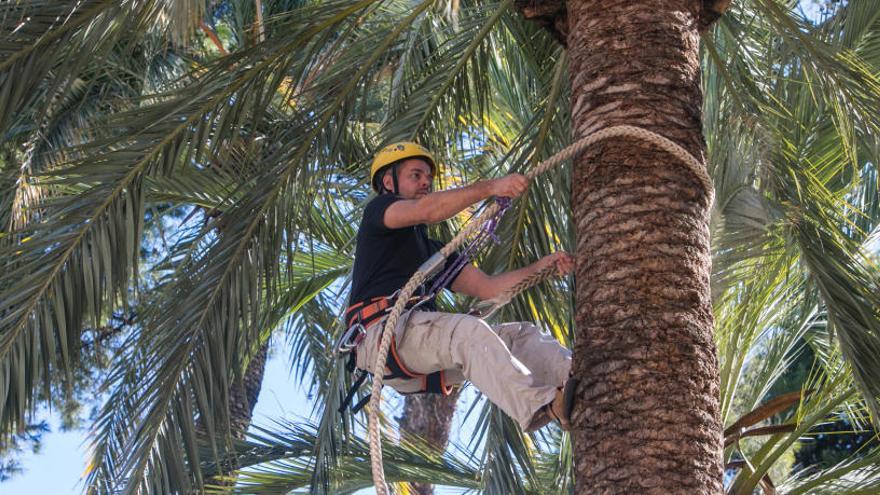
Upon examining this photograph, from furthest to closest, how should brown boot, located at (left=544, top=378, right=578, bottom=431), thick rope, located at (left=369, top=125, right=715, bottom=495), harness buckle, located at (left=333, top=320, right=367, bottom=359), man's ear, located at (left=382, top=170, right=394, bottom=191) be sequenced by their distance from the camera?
1. man's ear, located at (left=382, top=170, right=394, bottom=191)
2. harness buckle, located at (left=333, top=320, right=367, bottom=359)
3. thick rope, located at (left=369, top=125, right=715, bottom=495)
4. brown boot, located at (left=544, top=378, right=578, bottom=431)

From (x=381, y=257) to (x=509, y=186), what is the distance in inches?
33.6

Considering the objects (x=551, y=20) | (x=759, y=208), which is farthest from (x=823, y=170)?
(x=551, y=20)

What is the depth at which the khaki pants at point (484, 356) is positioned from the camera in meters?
4.77

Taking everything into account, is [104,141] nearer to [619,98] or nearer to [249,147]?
[249,147]

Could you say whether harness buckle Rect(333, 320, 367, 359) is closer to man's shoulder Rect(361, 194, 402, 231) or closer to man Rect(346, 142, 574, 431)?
man Rect(346, 142, 574, 431)

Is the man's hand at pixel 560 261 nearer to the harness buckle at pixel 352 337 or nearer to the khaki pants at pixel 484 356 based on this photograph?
the khaki pants at pixel 484 356

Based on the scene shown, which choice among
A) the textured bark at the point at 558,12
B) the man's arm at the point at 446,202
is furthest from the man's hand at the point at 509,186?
the textured bark at the point at 558,12

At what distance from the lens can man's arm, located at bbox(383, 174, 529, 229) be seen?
15.8 feet

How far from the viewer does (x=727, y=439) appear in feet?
25.4

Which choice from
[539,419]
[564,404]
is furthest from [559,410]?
[539,419]

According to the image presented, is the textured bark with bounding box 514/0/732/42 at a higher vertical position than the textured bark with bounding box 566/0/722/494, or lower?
higher

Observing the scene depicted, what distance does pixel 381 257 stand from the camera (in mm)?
5430

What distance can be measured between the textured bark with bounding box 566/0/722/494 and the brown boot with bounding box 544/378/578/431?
5 cm

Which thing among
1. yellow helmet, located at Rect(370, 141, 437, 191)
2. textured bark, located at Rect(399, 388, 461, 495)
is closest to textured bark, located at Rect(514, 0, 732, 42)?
yellow helmet, located at Rect(370, 141, 437, 191)
